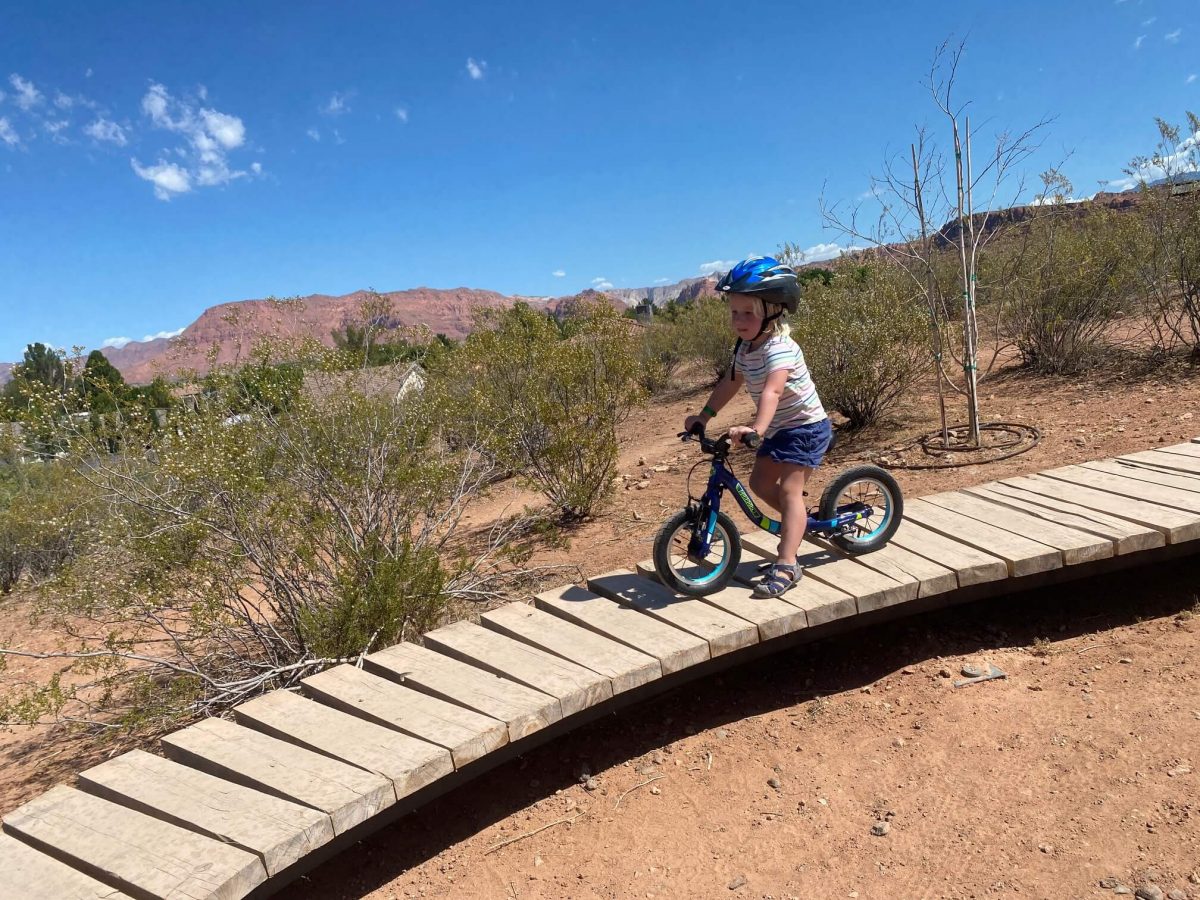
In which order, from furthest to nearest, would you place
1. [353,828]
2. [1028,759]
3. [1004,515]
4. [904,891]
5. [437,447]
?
[437,447] → [1004,515] → [1028,759] → [353,828] → [904,891]

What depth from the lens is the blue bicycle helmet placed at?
113 inches

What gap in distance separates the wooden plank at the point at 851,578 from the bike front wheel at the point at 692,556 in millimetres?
290

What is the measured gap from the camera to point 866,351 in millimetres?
7602

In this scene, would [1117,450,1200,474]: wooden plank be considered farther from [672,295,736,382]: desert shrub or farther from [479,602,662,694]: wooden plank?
[672,295,736,382]: desert shrub

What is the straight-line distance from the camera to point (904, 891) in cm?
213

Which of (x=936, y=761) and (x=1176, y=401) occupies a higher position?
(x=1176, y=401)

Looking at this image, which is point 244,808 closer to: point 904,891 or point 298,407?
point 904,891

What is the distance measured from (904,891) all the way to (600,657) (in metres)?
1.20

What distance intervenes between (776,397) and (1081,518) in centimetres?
178

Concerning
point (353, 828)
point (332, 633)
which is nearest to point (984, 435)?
point (332, 633)

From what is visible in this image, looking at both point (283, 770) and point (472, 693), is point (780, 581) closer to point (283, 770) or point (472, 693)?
point (472, 693)

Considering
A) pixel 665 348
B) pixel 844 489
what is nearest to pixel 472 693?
pixel 844 489

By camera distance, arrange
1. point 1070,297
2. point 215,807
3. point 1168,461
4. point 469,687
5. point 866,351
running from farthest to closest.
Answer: point 1070,297 → point 866,351 → point 1168,461 → point 469,687 → point 215,807

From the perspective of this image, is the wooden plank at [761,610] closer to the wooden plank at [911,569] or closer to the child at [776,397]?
the child at [776,397]
